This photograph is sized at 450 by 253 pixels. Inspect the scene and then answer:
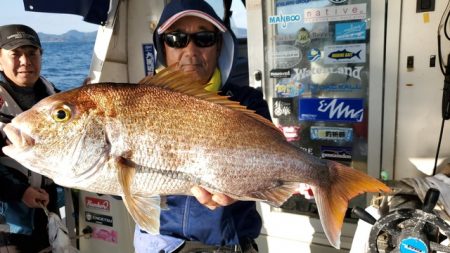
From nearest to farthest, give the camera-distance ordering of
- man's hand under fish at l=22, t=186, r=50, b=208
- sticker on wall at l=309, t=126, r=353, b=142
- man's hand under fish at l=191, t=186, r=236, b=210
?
man's hand under fish at l=191, t=186, r=236, b=210 → man's hand under fish at l=22, t=186, r=50, b=208 → sticker on wall at l=309, t=126, r=353, b=142

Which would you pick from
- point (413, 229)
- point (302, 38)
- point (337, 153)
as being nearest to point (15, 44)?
point (302, 38)

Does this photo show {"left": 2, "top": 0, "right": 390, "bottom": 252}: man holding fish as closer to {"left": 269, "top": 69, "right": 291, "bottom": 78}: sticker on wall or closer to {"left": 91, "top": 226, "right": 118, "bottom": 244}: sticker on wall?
{"left": 269, "top": 69, "right": 291, "bottom": 78}: sticker on wall

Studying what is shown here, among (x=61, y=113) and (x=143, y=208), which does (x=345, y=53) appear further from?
(x=61, y=113)

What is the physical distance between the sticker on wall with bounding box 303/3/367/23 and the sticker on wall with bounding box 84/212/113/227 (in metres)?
2.68

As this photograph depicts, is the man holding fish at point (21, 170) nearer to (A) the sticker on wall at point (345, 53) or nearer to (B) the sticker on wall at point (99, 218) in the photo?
(B) the sticker on wall at point (99, 218)

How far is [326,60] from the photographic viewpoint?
307 cm

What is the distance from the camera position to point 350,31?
2932 millimetres

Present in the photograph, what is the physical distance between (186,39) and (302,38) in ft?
5.58

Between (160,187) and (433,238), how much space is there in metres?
1.46

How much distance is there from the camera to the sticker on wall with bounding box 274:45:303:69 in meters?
3.20

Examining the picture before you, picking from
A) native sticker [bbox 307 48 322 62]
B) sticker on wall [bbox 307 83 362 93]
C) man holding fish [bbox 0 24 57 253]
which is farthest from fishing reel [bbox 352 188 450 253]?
man holding fish [bbox 0 24 57 253]

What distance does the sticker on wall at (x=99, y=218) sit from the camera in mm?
3537

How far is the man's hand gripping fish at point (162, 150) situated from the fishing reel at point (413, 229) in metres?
0.50

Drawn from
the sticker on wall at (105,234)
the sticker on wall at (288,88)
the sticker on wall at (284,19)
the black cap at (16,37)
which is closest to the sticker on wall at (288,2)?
the sticker on wall at (284,19)
